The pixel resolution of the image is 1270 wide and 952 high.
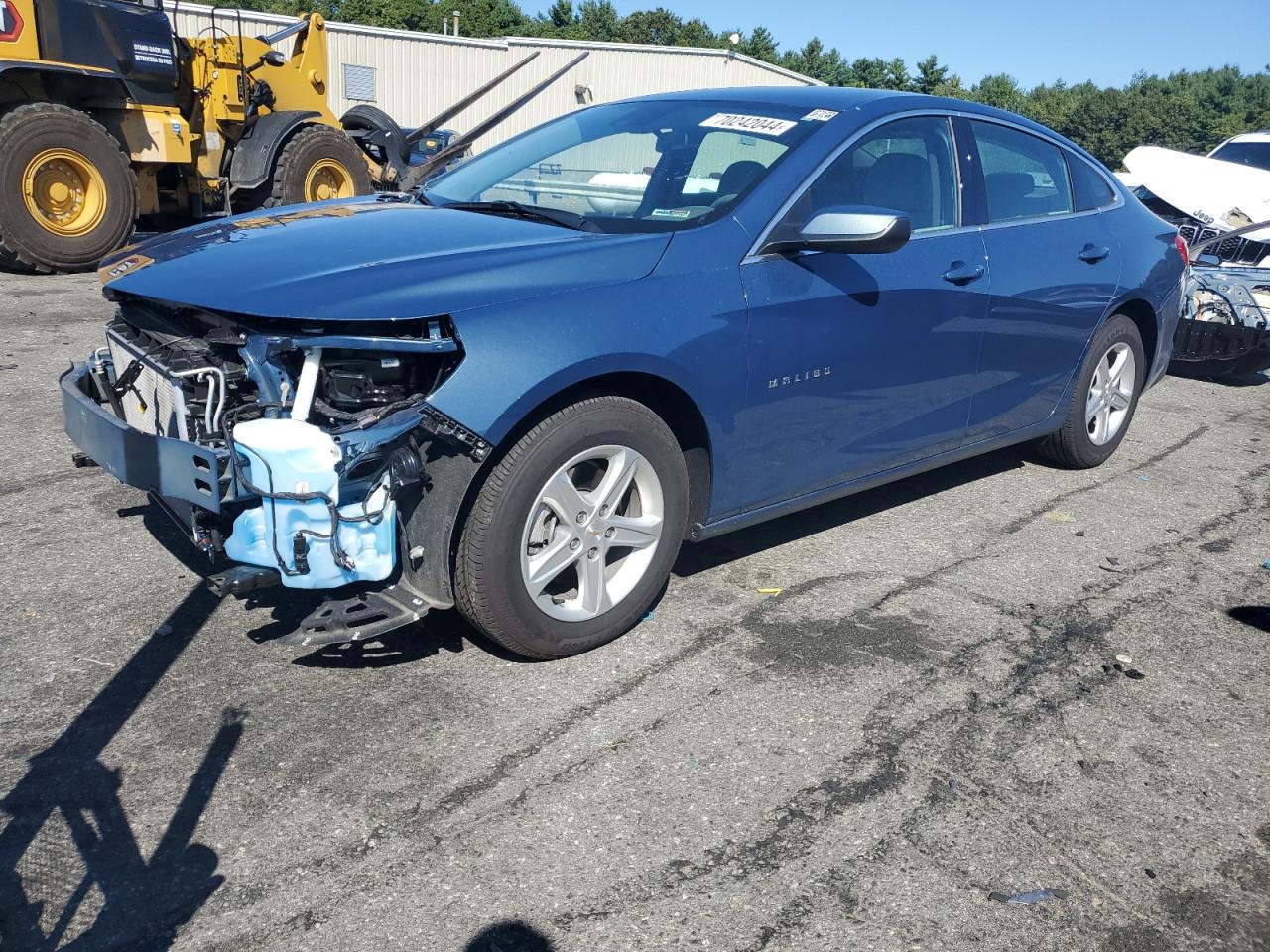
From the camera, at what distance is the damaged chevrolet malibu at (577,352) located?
299cm

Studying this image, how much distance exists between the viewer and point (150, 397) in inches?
130

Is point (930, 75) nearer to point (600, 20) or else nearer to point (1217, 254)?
point (600, 20)

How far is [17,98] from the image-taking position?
31.3 ft

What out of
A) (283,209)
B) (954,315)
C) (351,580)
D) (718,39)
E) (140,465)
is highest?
(718,39)

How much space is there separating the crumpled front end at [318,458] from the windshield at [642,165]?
1046mm

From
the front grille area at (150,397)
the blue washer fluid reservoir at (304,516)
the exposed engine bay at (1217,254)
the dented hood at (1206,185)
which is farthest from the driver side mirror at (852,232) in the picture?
the dented hood at (1206,185)

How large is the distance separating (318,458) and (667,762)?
122 centimetres

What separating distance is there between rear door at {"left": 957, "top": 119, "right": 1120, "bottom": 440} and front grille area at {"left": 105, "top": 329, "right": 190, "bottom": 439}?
308 centimetres

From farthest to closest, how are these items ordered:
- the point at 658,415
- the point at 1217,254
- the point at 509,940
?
the point at 1217,254 < the point at 658,415 < the point at 509,940

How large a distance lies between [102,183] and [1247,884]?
394 inches

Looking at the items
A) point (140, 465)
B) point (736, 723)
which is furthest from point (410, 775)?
point (140, 465)

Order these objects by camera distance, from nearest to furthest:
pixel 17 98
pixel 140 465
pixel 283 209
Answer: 1. pixel 140 465
2. pixel 283 209
3. pixel 17 98

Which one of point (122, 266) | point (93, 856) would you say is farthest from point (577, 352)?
point (93, 856)

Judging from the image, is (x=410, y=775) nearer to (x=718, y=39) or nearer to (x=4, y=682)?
(x=4, y=682)
